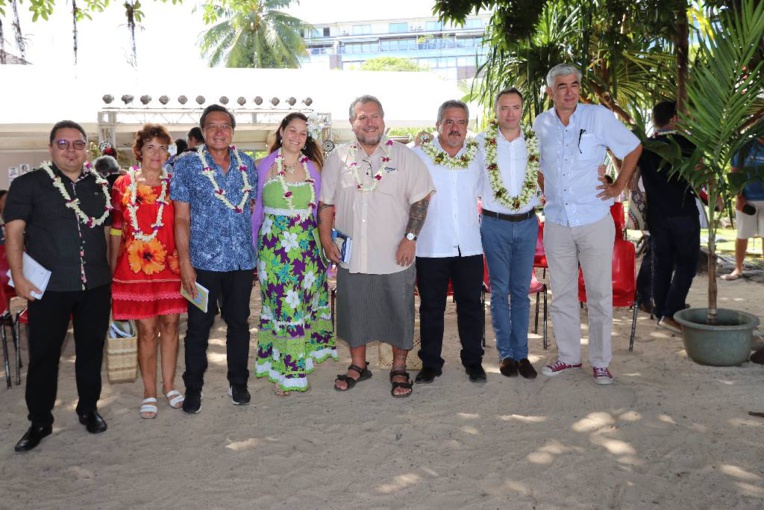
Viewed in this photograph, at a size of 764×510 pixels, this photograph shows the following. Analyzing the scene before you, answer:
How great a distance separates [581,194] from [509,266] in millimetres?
680

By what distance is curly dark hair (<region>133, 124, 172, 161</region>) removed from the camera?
3.97m

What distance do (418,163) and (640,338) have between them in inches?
108

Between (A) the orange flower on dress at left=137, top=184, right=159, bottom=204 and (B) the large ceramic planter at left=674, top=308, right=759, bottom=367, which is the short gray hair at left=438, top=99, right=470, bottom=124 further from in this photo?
(B) the large ceramic planter at left=674, top=308, right=759, bottom=367

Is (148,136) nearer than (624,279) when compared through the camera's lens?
Yes

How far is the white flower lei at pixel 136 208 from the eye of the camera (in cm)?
394

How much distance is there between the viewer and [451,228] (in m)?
4.46

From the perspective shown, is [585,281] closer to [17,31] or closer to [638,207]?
[638,207]

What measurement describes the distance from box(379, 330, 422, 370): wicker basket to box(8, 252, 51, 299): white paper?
2272mm

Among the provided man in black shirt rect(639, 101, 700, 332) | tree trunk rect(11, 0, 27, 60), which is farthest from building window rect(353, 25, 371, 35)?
man in black shirt rect(639, 101, 700, 332)

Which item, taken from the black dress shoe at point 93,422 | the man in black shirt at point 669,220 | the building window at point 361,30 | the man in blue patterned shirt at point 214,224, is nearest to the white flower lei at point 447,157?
the man in blue patterned shirt at point 214,224

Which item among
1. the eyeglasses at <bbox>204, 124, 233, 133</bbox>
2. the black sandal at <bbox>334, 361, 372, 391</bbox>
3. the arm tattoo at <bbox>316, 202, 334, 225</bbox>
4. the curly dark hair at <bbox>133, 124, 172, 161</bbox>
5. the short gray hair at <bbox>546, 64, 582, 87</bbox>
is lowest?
the black sandal at <bbox>334, 361, 372, 391</bbox>

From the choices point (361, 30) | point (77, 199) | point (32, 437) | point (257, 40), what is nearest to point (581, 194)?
point (77, 199)

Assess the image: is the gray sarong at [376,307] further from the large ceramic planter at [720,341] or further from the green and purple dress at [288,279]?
the large ceramic planter at [720,341]

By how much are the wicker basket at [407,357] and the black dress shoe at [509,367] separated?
60 centimetres
